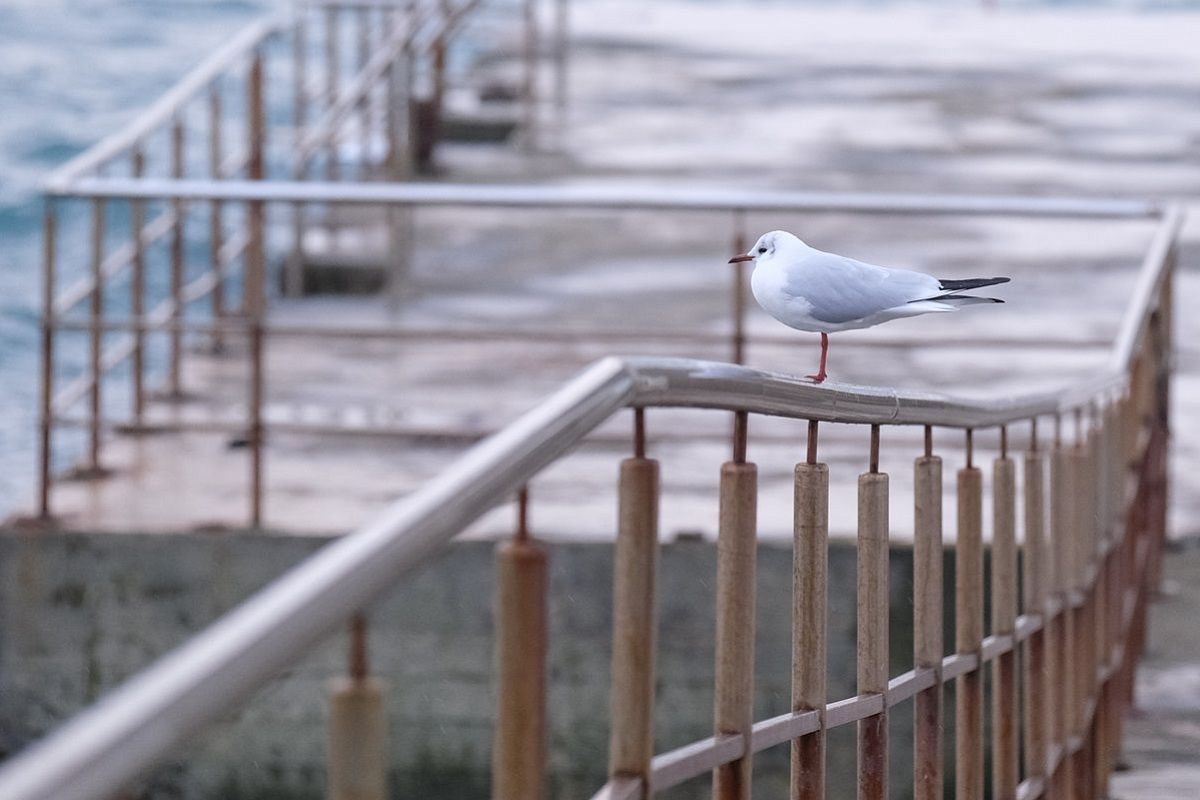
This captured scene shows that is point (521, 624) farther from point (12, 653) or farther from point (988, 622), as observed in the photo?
point (12, 653)

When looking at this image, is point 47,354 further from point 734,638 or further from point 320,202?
point 734,638

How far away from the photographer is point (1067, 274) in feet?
31.1

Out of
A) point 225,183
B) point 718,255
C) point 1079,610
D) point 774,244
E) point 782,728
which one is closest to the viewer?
point 774,244

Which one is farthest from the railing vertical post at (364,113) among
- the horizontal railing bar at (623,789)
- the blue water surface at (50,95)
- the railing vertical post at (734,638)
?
the horizontal railing bar at (623,789)

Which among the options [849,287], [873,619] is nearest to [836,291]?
[849,287]

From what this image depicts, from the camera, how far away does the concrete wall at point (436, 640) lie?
17.3 ft

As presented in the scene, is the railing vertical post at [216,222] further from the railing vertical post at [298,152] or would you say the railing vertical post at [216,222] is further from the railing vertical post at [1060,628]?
the railing vertical post at [1060,628]

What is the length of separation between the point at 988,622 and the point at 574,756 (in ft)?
3.74

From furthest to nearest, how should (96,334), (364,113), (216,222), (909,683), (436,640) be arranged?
(364,113) → (216,222) → (96,334) → (436,640) → (909,683)

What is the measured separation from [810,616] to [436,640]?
3249 millimetres

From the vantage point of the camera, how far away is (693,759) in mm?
1921

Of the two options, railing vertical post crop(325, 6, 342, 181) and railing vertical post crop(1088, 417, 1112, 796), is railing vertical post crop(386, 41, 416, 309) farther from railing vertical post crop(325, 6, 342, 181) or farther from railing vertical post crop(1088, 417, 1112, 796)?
railing vertical post crop(1088, 417, 1112, 796)

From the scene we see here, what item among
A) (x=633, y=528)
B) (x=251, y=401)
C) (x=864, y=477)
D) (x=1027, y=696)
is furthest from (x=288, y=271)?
(x=633, y=528)

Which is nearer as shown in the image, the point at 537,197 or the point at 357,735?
the point at 357,735
